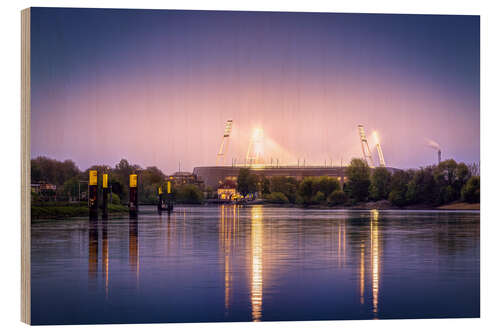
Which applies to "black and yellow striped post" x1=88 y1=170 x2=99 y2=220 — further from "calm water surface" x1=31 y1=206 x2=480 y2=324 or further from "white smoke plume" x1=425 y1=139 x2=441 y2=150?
"white smoke plume" x1=425 y1=139 x2=441 y2=150

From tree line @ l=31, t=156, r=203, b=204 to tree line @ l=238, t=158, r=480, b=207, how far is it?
22.9 feet

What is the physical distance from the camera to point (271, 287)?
427 inches

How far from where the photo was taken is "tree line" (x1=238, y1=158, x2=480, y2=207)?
45069 mm

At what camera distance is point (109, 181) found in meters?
47.9

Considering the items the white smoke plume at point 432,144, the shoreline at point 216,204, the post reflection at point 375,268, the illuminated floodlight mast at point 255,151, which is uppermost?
the illuminated floodlight mast at point 255,151

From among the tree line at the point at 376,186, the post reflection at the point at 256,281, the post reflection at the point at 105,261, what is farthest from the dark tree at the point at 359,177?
the post reflection at the point at 256,281

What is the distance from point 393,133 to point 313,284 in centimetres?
2034

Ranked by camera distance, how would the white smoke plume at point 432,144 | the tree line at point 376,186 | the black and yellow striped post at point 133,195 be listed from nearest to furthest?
the white smoke plume at point 432,144 < the black and yellow striped post at point 133,195 < the tree line at point 376,186

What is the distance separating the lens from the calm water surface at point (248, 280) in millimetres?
9438

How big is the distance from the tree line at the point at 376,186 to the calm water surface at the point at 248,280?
859 inches

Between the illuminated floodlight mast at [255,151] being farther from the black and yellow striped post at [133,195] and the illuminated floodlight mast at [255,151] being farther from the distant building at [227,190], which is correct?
the distant building at [227,190]

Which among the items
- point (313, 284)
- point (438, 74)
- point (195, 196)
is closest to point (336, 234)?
point (438, 74)

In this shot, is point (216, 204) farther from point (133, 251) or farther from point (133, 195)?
point (133, 251)

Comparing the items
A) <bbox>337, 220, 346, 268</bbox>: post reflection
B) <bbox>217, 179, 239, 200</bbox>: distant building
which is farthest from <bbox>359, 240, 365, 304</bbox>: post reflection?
<bbox>217, 179, 239, 200</bbox>: distant building
